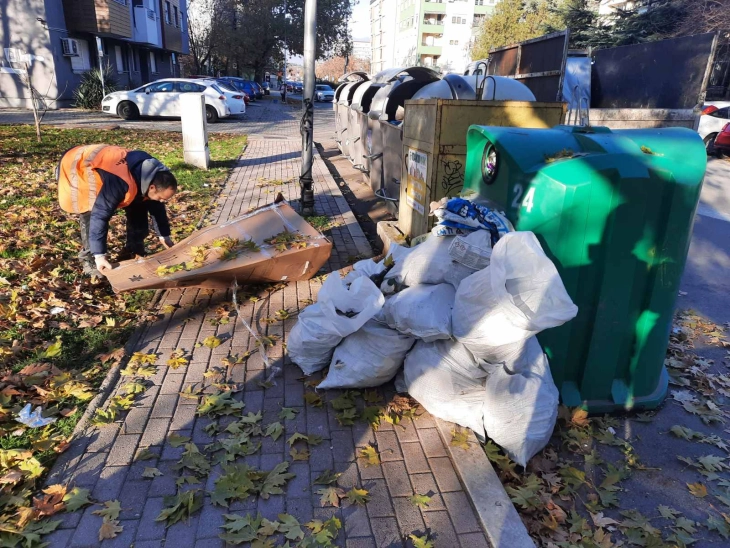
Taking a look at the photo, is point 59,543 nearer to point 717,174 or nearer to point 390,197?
point 390,197

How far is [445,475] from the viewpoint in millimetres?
2709

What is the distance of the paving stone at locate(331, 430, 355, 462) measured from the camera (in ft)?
9.25

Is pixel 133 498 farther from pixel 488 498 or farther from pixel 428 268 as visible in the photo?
pixel 428 268

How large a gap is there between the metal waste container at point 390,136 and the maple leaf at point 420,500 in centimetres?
516

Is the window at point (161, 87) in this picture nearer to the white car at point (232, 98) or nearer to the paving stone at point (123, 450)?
the white car at point (232, 98)

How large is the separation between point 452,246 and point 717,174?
12.6 m

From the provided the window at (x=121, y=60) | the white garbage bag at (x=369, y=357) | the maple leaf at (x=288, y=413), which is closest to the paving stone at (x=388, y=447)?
the white garbage bag at (x=369, y=357)

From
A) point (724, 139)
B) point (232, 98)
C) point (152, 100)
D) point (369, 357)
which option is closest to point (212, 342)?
point (369, 357)

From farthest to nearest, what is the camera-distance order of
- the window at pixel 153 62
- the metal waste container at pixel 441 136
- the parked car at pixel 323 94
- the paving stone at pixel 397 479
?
1. the parked car at pixel 323 94
2. the window at pixel 153 62
3. the metal waste container at pixel 441 136
4. the paving stone at pixel 397 479

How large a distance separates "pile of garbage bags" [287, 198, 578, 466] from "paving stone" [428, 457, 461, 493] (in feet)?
0.93

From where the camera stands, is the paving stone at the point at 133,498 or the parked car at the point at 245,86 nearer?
the paving stone at the point at 133,498

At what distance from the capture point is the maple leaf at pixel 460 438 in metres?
2.86

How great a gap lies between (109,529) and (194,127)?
934 centimetres

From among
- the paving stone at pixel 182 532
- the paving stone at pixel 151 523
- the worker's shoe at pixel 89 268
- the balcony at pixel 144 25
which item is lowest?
the paving stone at pixel 182 532
